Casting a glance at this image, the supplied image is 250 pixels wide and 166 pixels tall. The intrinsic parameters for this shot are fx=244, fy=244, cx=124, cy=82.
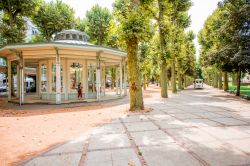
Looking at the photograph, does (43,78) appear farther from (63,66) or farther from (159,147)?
(159,147)

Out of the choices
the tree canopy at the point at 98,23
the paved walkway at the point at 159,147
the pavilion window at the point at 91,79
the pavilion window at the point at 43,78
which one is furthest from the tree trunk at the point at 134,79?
the tree canopy at the point at 98,23

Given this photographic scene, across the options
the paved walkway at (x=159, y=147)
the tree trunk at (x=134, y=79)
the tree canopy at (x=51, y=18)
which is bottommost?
the paved walkway at (x=159, y=147)

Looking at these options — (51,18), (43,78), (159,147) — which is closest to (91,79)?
(43,78)

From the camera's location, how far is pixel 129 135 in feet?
26.3

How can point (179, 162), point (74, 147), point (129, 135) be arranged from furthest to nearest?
1. point (129, 135)
2. point (74, 147)
3. point (179, 162)

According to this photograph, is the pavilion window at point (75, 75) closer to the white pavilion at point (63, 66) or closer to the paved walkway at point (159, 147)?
the white pavilion at point (63, 66)

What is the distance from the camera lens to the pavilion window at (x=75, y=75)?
2123cm

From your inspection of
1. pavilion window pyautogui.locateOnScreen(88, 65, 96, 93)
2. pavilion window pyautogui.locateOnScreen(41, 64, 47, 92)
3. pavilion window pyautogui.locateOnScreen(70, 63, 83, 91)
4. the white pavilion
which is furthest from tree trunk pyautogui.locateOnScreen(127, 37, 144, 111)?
pavilion window pyautogui.locateOnScreen(41, 64, 47, 92)

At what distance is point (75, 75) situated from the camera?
21.4 metres

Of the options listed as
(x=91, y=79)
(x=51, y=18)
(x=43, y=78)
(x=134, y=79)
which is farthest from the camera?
(x=51, y=18)

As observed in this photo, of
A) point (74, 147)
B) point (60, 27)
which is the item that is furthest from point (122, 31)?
point (60, 27)

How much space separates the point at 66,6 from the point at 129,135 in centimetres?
3819

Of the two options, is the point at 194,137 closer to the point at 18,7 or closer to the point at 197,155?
the point at 197,155

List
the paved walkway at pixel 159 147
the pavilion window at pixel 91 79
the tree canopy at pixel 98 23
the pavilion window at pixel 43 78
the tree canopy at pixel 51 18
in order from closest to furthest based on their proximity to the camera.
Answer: the paved walkway at pixel 159 147
the pavilion window at pixel 43 78
the pavilion window at pixel 91 79
the tree canopy at pixel 51 18
the tree canopy at pixel 98 23
